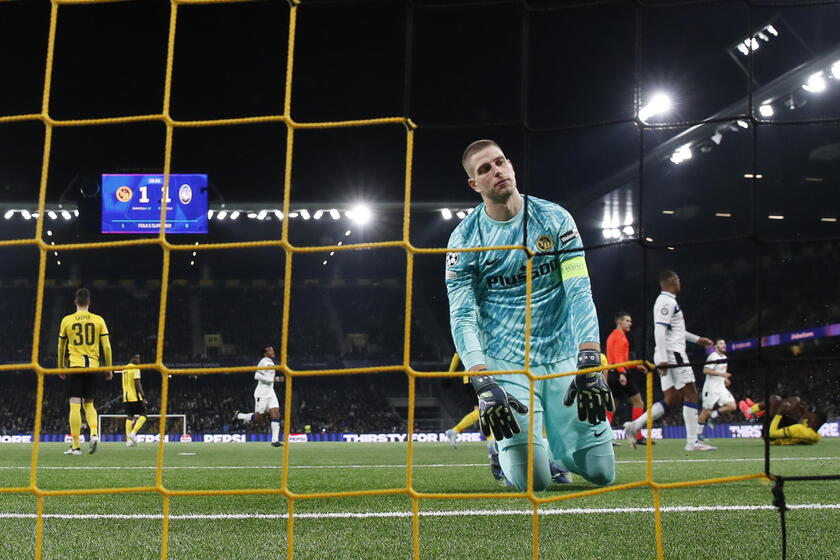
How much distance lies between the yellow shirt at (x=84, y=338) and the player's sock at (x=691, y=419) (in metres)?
5.79

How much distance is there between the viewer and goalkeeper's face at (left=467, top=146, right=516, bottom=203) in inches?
163

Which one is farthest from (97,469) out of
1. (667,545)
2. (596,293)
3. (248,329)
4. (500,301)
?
(248,329)

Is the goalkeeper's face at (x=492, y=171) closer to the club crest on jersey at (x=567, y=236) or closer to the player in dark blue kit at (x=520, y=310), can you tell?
the player in dark blue kit at (x=520, y=310)

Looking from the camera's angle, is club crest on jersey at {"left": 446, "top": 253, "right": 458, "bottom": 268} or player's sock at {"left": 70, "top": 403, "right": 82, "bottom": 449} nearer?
club crest on jersey at {"left": 446, "top": 253, "right": 458, "bottom": 268}

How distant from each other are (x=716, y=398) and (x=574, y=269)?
7.15m

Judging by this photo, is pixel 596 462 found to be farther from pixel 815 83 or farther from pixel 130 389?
pixel 815 83

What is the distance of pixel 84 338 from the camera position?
8.94 m

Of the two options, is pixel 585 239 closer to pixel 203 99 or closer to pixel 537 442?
pixel 203 99

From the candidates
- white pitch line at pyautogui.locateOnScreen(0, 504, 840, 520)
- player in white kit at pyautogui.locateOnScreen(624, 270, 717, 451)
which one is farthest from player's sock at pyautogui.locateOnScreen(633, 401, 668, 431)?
white pitch line at pyautogui.locateOnScreen(0, 504, 840, 520)

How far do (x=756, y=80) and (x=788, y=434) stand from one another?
720 centimetres

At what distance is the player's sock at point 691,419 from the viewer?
8.92 m

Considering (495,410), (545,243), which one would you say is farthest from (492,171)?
(495,410)

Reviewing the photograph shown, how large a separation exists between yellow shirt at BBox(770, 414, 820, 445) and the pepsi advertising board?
12.0m

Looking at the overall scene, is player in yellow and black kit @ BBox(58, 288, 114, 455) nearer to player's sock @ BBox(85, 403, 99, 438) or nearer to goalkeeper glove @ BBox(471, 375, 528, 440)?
player's sock @ BBox(85, 403, 99, 438)
